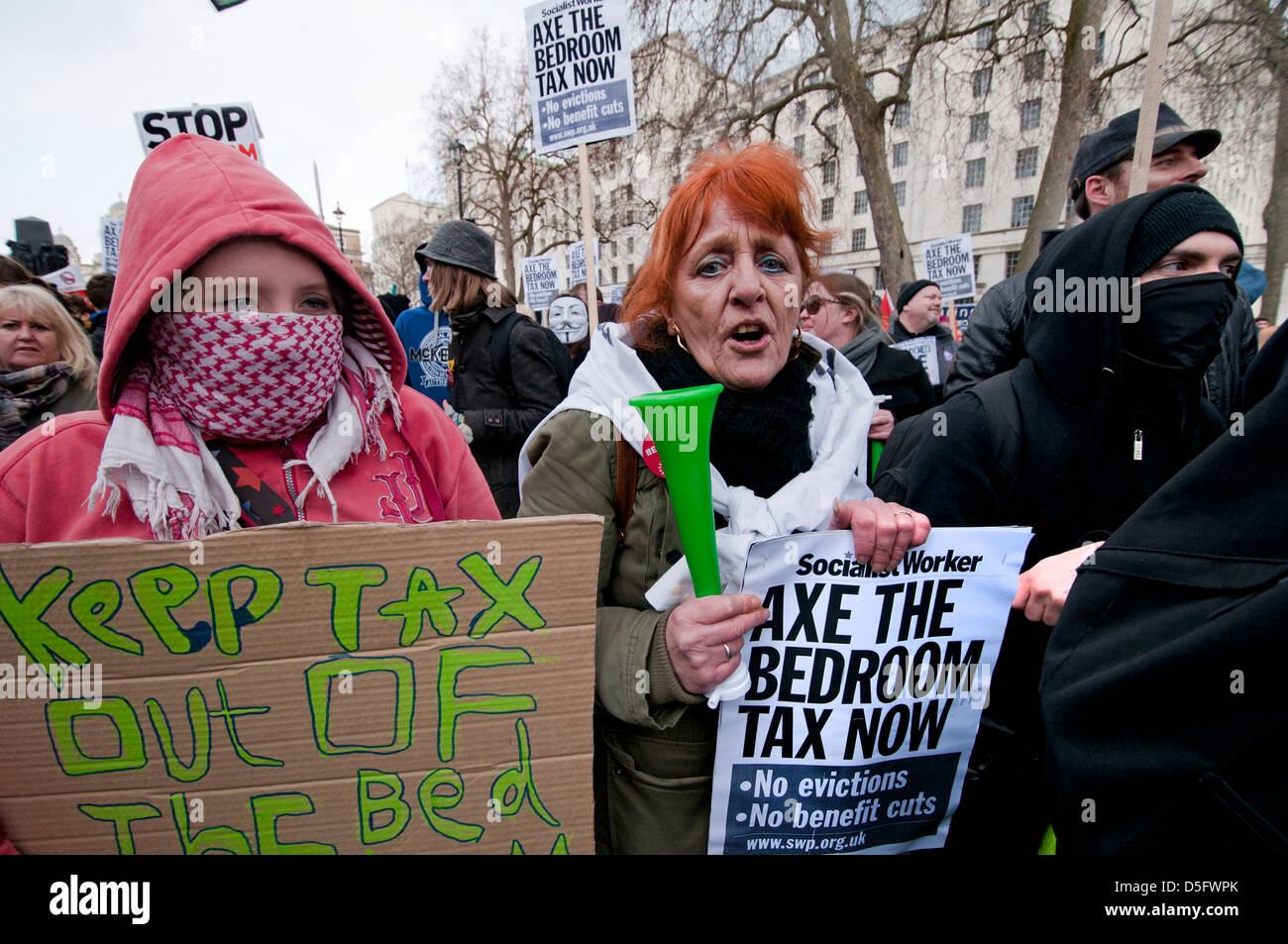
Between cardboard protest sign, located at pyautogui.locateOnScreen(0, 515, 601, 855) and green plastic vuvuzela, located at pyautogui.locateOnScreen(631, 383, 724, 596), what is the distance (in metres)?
0.17

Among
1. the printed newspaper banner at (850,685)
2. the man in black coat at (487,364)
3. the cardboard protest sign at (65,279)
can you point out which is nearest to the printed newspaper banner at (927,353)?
the man in black coat at (487,364)

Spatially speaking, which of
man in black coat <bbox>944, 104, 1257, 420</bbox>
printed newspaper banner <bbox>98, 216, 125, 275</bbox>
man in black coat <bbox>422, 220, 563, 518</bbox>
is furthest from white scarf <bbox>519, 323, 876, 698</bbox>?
printed newspaper banner <bbox>98, 216, 125, 275</bbox>

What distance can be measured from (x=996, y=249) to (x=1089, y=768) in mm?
47835

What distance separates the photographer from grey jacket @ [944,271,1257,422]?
2484 mm

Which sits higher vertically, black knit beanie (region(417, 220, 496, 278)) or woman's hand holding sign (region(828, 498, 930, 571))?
black knit beanie (region(417, 220, 496, 278))

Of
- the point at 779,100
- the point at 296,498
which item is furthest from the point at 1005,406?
the point at 779,100

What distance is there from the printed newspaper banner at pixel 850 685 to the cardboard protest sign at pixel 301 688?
0.41 metres

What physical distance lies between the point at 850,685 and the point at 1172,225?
4.33ft

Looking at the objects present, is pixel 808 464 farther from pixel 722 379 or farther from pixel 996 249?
pixel 996 249

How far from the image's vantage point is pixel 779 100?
49.2 feet

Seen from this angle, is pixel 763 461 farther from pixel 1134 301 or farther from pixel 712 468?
pixel 1134 301

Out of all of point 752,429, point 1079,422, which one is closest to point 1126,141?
point 1079,422

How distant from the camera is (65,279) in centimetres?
659

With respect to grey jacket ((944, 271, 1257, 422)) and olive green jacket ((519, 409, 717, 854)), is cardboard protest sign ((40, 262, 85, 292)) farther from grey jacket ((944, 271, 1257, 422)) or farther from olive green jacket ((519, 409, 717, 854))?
grey jacket ((944, 271, 1257, 422))
